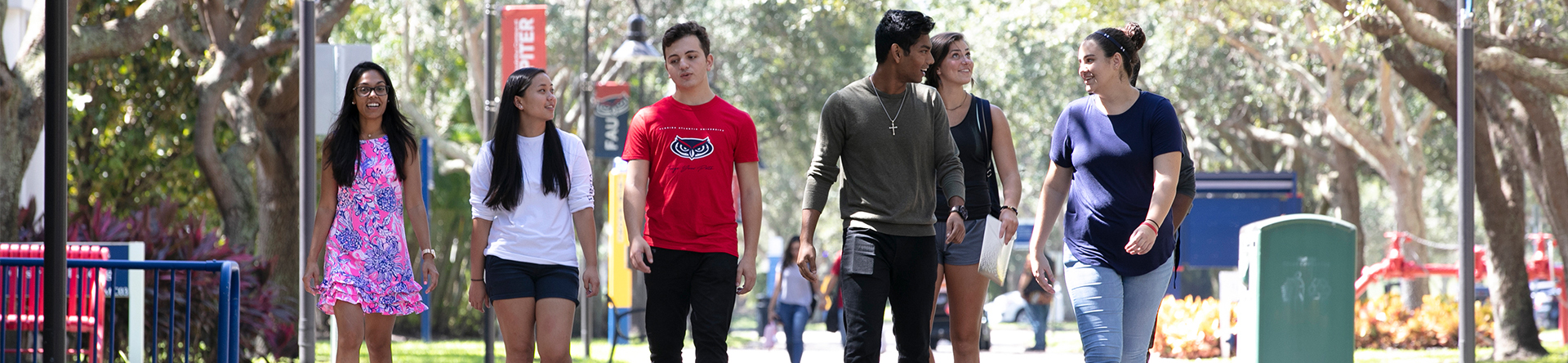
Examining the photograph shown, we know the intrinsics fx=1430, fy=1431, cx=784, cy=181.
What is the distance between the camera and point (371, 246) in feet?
17.8

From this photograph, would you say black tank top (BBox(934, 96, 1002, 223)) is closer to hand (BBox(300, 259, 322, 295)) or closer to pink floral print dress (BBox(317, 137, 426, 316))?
pink floral print dress (BBox(317, 137, 426, 316))

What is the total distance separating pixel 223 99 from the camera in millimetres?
14078

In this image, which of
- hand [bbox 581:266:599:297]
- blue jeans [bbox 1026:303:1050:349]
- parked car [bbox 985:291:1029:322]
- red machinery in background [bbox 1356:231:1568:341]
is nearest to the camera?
hand [bbox 581:266:599:297]

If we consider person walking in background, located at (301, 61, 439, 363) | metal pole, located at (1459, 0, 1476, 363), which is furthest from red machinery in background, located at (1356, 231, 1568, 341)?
person walking in background, located at (301, 61, 439, 363)

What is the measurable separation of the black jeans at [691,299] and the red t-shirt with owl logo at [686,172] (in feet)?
0.15

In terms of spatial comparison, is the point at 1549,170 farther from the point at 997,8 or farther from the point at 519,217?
the point at 519,217

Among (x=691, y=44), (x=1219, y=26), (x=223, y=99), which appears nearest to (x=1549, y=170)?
(x=1219, y=26)

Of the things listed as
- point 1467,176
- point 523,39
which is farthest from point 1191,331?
point 523,39

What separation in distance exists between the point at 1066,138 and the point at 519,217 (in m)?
1.97

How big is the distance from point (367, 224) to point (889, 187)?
80.1 inches

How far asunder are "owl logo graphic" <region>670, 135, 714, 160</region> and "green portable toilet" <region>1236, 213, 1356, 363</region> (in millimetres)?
3552

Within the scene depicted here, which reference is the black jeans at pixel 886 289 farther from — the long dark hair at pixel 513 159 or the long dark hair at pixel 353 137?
the long dark hair at pixel 353 137

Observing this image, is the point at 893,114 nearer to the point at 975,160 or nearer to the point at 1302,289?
the point at 975,160

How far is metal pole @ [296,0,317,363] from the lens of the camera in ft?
28.6
